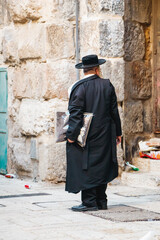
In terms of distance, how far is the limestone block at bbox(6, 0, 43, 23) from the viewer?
8164 mm

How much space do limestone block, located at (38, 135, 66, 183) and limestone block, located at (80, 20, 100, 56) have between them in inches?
49.3

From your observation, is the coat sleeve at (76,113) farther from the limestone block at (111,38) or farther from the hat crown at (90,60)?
the limestone block at (111,38)

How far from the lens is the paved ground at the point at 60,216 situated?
16.3ft

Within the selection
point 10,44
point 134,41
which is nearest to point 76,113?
point 134,41

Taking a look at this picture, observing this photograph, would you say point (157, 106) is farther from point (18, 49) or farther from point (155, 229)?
point (155, 229)

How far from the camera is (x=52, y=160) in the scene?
7.96 metres

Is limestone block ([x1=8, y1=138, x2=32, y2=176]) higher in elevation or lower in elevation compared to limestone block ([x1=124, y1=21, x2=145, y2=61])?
lower

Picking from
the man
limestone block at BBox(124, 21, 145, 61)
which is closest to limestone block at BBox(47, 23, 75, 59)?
limestone block at BBox(124, 21, 145, 61)

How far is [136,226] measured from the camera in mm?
5328

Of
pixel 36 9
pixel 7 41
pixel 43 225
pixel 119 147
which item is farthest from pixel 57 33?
pixel 43 225

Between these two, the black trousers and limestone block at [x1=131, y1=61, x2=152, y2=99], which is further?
limestone block at [x1=131, y1=61, x2=152, y2=99]

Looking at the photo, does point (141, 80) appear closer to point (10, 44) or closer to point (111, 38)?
point (111, 38)

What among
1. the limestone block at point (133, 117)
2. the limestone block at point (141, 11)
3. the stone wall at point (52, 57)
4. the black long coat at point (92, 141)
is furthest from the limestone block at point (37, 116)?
the black long coat at point (92, 141)

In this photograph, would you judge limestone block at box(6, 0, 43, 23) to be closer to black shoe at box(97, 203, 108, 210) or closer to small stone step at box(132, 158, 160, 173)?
small stone step at box(132, 158, 160, 173)
